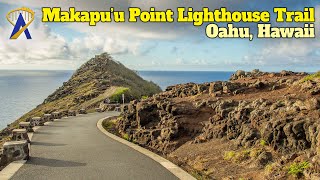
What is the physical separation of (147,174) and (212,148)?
467cm

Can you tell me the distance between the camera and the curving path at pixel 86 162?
12281 mm

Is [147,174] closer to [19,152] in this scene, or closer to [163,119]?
[19,152]

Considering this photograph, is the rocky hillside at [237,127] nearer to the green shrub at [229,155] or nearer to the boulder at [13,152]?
the green shrub at [229,155]

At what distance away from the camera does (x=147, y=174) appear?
12492mm

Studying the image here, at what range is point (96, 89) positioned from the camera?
6356 centimetres

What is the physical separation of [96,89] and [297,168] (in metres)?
54.2

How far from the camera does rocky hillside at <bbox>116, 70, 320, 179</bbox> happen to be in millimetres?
12680

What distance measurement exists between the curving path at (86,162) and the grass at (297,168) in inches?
139

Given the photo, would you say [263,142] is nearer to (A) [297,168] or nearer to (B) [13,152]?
(A) [297,168]

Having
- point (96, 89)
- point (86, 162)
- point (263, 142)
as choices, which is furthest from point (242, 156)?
point (96, 89)

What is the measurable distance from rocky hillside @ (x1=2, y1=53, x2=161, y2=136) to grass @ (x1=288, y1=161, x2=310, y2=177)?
36.9 m

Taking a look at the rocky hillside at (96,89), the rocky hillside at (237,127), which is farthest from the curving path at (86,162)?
the rocky hillside at (96,89)

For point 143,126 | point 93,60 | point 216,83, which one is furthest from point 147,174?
point 93,60

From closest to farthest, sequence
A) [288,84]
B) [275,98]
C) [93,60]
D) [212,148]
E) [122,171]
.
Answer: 1. [122,171]
2. [212,148]
3. [275,98]
4. [288,84]
5. [93,60]
